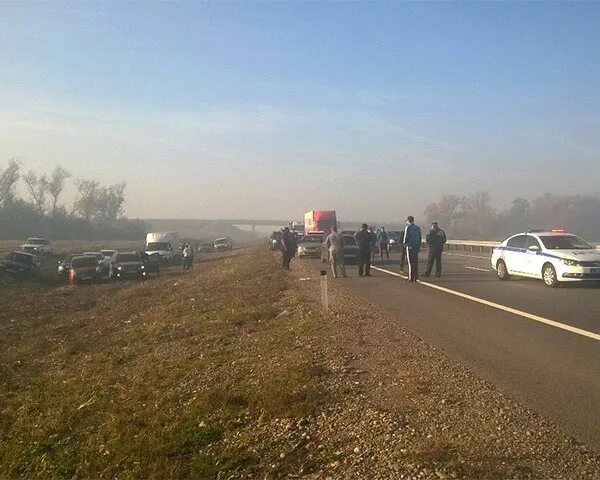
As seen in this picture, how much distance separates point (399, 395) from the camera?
702 cm

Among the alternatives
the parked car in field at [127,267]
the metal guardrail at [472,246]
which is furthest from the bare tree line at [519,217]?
the parked car in field at [127,267]

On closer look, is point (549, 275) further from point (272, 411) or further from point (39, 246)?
point (39, 246)

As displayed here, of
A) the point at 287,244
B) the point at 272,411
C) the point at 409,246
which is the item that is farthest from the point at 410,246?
the point at 272,411

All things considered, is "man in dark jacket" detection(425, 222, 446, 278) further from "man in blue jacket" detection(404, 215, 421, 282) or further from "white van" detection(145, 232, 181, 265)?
"white van" detection(145, 232, 181, 265)

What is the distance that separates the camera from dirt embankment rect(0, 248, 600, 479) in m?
5.34

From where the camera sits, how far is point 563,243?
61.3 ft

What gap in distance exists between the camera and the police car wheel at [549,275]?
1788cm

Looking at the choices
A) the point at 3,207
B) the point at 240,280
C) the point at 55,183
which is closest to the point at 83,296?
the point at 240,280

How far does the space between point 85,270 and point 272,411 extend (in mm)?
29829

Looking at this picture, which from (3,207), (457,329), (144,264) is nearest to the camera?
(457,329)

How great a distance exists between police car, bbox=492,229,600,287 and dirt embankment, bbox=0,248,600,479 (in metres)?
7.31

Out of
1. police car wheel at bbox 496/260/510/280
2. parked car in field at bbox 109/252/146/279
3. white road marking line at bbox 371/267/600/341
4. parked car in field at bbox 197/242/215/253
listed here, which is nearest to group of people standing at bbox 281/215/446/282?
white road marking line at bbox 371/267/600/341

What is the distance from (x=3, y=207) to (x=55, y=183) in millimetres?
13637

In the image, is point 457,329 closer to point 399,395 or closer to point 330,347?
point 330,347
